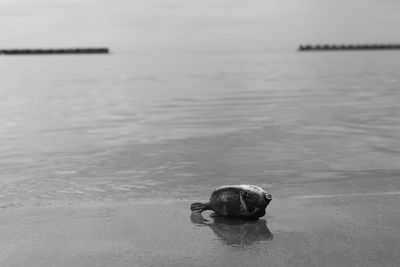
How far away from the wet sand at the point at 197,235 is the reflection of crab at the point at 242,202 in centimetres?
12

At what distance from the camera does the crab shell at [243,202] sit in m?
5.98

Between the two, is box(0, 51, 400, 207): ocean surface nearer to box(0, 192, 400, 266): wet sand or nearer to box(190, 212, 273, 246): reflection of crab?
box(0, 192, 400, 266): wet sand

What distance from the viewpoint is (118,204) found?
6.89 meters

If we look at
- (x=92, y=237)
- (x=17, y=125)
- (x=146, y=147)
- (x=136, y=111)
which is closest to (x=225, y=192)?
(x=92, y=237)

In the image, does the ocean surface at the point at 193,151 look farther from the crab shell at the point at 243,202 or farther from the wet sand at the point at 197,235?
the crab shell at the point at 243,202

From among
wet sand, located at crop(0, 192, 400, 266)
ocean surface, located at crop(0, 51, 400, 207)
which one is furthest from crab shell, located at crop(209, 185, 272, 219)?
ocean surface, located at crop(0, 51, 400, 207)

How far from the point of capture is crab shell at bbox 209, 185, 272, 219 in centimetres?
598

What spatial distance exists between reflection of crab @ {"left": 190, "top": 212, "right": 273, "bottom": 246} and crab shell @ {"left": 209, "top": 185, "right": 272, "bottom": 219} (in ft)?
0.27

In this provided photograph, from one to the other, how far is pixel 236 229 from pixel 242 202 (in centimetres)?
37

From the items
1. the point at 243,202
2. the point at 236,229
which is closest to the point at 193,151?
the point at 243,202

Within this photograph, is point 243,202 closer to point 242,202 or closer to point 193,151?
point 242,202

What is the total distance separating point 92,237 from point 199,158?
18.1 feet

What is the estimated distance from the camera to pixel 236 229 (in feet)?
18.8

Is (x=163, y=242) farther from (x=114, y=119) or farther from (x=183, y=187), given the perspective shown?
(x=114, y=119)
